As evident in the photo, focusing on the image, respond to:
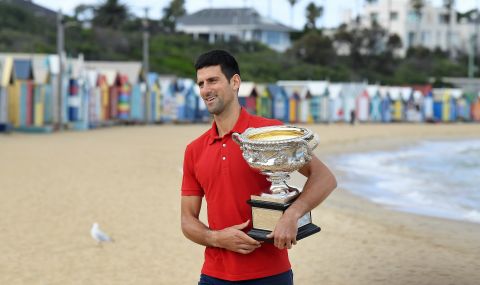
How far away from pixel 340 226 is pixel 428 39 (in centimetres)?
9900

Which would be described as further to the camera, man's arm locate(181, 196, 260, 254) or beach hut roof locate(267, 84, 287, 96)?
beach hut roof locate(267, 84, 287, 96)

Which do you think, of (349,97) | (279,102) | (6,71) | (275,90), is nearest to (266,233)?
(6,71)

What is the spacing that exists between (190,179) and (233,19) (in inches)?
4194

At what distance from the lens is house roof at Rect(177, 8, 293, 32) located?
105875mm

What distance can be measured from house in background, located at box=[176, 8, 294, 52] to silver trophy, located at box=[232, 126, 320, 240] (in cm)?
10065

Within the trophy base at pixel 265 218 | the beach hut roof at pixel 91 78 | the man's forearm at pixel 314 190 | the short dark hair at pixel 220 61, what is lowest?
the beach hut roof at pixel 91 78

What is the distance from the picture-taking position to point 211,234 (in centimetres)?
329

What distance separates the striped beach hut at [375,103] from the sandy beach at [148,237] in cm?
3852

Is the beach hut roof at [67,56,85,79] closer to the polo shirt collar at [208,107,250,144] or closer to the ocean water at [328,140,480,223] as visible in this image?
the ocean water at [328,140,480,223]

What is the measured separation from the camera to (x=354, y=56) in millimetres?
86312

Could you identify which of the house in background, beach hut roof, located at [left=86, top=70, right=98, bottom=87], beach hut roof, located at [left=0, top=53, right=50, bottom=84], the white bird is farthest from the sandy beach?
the house in background

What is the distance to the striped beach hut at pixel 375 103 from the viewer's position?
57.2 m

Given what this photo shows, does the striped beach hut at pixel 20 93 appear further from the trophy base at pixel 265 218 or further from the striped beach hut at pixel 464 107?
the striped beach hut at pixel 464 107

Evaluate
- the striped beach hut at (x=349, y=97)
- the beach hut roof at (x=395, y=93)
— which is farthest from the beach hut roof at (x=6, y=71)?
the beach hut roof at (x=395, y=93)
